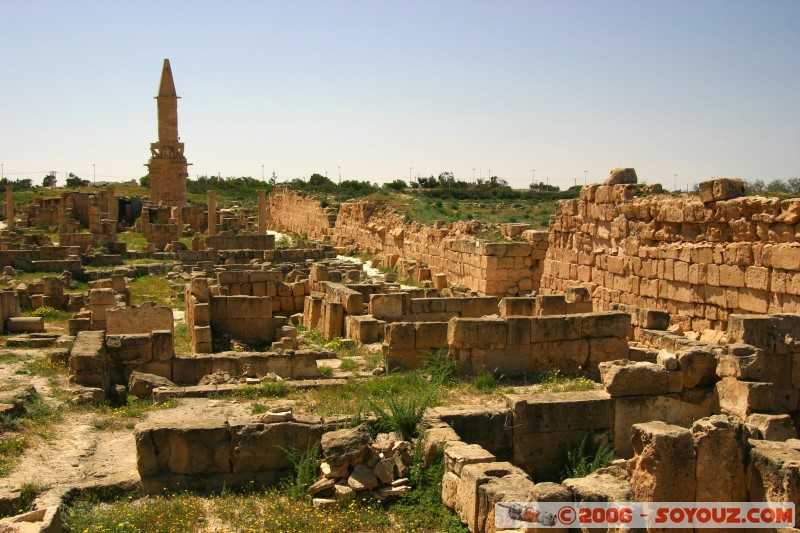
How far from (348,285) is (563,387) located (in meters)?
8.36

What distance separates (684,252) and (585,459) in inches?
293

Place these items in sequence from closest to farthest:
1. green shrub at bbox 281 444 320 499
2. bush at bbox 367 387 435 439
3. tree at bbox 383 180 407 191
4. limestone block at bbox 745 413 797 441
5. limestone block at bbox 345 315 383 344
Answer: green shrub at bbox 281 444 320 499 → limestone block at bbox 745 413 797 441 → bush at bbox 367 387 435 439 → limestone block at bbox 345 315 383 344 → tree at bbox 383 180 407 191

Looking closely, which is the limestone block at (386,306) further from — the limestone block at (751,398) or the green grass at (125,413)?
the limestone block at (751,398)

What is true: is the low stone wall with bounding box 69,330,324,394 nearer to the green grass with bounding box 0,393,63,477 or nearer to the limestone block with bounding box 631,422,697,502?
the green grass with bounding box 0,393,63,477

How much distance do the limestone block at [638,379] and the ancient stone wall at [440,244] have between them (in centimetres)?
1251

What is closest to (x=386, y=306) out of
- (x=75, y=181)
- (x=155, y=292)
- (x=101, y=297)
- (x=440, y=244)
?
(x=101, y=297)

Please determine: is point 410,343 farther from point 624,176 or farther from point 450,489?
point 624,176

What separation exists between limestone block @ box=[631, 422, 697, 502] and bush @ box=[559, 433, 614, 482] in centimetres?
185

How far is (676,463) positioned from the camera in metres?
5.95

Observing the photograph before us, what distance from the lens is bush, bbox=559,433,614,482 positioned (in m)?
7.89

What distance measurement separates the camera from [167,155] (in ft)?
153

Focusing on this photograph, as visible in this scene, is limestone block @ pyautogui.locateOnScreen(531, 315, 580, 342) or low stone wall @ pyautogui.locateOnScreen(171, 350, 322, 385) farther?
low stone wall @ pyautogui.locateOnScreen(171, 350, 322, 385)

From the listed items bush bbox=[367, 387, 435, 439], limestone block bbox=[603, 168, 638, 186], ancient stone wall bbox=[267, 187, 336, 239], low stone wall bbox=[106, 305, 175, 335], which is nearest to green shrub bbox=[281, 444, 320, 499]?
bush bbox=[367, 387, 435, 439]

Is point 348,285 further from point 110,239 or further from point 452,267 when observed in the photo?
point 110,239
